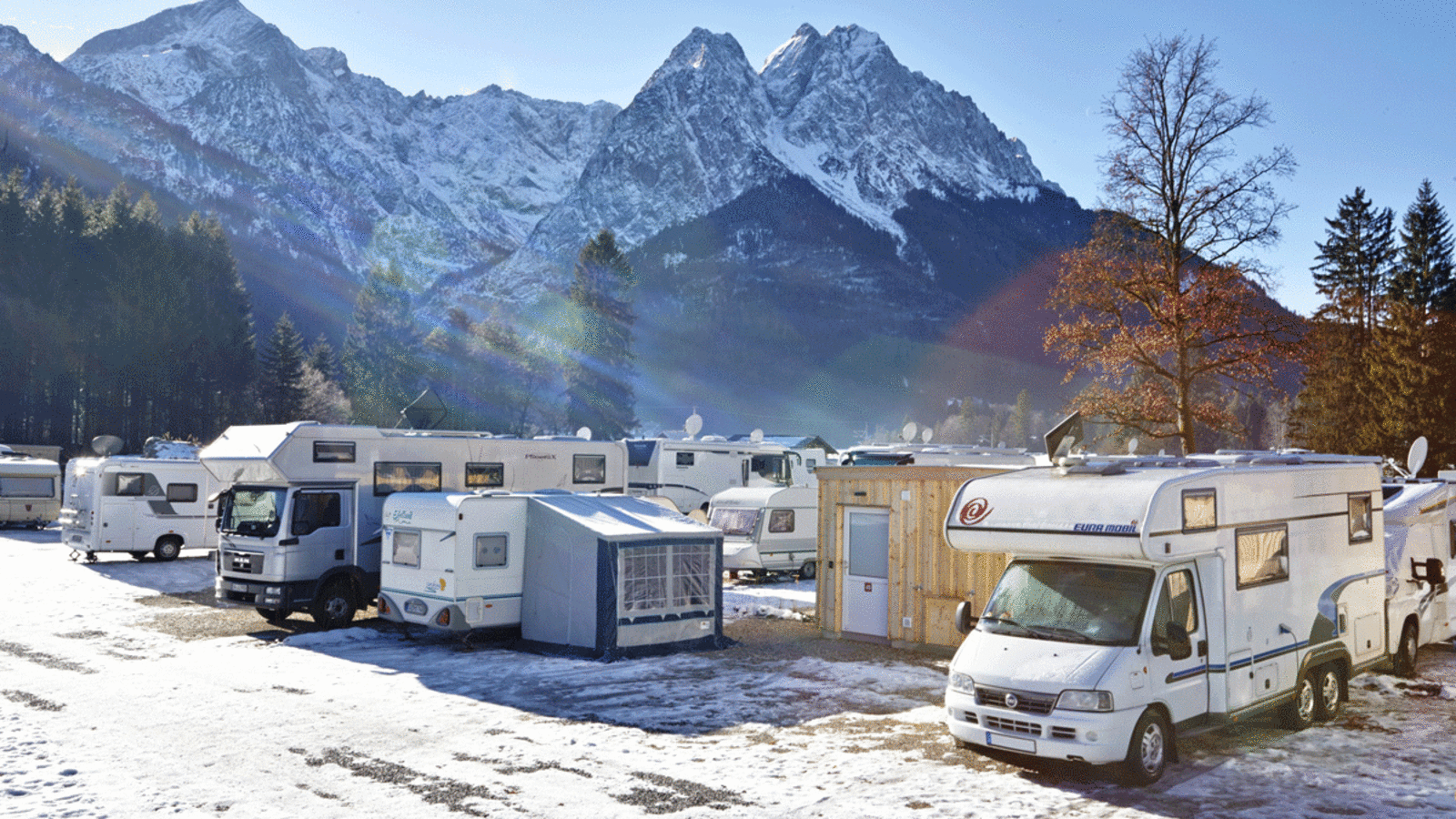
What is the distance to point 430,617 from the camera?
50.8 feet

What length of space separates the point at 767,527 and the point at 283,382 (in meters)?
50.7

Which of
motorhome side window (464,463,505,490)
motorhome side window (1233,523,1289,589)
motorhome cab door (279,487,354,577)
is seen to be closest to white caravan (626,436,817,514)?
motorhome side window (464,463,505,490)

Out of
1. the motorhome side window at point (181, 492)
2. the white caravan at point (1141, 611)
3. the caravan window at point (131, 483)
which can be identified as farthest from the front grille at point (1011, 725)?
the caravan window at point (131, 483)

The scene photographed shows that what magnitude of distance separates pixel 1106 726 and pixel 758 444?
24.2 metres

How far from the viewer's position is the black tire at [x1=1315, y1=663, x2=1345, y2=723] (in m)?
10.9

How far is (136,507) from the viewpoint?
26.1 metres

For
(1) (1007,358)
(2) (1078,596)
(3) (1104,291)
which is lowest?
(2) (1078,596)

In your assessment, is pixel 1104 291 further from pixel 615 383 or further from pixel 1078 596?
pixel 615 383

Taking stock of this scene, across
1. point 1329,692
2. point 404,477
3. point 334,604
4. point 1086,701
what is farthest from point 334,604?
point 1329,692

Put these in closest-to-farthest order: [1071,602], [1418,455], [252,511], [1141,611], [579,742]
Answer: [1141,611] → [1071,602] → [579,742] → [1418,455] → [252,511]

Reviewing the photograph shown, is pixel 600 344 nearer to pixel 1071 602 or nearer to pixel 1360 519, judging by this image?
pixel 1360 519

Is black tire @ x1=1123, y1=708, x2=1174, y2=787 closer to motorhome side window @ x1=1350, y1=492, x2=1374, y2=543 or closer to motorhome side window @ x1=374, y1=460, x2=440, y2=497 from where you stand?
motorhome side window @ x1=1350, y1=492, x2=1374, y2=543

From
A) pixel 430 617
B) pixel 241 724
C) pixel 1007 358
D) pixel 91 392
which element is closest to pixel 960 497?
pixel 241 724

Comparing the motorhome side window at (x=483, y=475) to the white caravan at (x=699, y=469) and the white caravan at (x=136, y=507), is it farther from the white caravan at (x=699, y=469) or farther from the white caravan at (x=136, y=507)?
the white caravan at (x=699, y=469)
